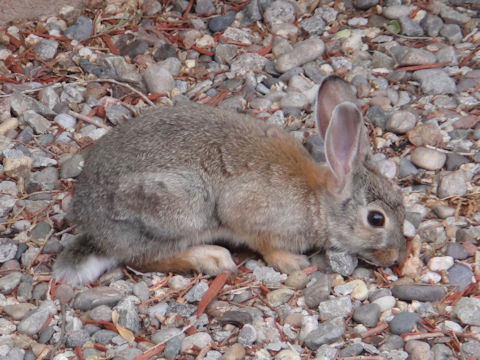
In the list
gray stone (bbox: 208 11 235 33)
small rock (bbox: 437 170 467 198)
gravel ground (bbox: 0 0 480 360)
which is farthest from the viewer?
gray stone (bbox: 208 11 235 33)

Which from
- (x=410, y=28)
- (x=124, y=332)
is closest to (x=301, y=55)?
(x=410, y=28)

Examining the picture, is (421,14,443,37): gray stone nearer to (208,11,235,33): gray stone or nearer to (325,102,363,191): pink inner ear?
(208,11,235,33): gray stone

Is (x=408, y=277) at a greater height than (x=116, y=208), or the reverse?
(x=116, y=208)

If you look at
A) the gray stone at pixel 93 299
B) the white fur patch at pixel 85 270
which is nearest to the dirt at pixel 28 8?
the white fur patch at pixel 85 270

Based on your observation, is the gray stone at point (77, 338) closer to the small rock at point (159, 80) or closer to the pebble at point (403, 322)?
the pebble at point (403, 322)

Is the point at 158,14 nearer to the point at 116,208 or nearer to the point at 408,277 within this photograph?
the point at 116,208

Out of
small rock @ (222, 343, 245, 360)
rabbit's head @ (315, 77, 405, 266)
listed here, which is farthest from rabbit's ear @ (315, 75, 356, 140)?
small rock @ (222, 343, 245, 360)

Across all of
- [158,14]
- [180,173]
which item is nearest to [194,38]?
[158,14]
